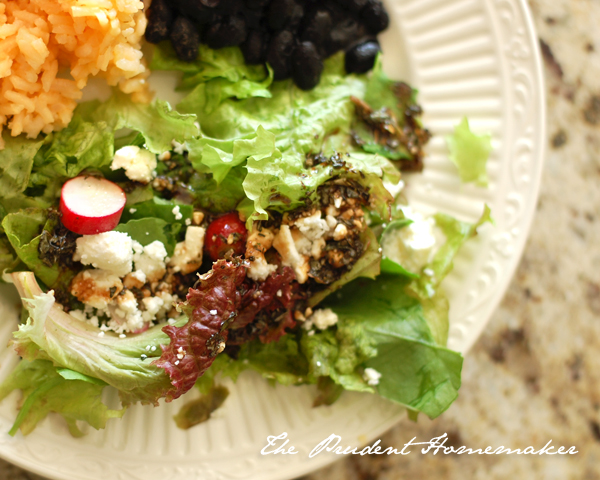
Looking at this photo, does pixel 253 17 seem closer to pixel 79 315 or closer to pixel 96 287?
pixel 96 287

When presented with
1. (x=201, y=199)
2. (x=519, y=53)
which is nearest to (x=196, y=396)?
(x=201, y=199)

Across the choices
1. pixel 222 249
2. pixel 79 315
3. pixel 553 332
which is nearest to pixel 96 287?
pixel 79 315

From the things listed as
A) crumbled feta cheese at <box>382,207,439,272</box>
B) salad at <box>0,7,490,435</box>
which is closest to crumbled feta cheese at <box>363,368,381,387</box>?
salad at <box>0,7,490,435</box>

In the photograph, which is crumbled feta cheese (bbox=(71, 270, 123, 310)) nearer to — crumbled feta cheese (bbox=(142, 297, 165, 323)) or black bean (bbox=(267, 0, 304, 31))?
crumbled feta cheese (bbox=(142, 297, 165, 323))

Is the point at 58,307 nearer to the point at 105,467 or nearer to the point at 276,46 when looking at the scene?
the point at 105,467

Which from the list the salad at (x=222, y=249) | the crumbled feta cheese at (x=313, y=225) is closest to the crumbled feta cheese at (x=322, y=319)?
the salad at (x=222, y=249)
